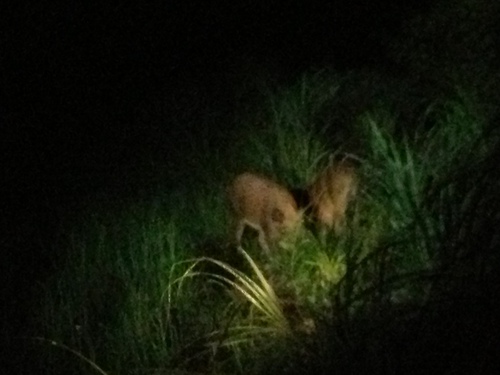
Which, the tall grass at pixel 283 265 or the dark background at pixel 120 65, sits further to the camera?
the dark background at pixel 120 65

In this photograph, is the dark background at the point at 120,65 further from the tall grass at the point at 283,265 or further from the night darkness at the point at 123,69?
the tall grass at the point at 283,265

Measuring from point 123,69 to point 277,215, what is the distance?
11.1ft

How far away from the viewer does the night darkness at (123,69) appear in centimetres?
807

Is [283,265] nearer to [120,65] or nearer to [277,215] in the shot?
[277,215]

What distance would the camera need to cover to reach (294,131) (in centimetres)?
768

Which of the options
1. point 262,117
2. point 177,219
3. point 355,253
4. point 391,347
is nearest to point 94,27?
point 262,117

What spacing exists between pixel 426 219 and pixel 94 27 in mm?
4979

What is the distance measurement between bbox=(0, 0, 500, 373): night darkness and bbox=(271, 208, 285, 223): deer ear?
1.33 m

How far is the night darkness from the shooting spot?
807 cm

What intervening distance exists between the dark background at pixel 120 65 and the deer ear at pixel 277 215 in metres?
1.60

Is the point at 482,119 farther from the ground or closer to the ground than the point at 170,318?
farther from the ground

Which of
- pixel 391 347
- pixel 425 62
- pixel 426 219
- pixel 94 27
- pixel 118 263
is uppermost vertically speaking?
pixel 94 27

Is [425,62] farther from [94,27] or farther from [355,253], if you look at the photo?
[94,27]

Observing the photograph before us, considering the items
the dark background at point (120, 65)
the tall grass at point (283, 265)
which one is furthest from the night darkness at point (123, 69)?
the tall grass at point (283, 265)
